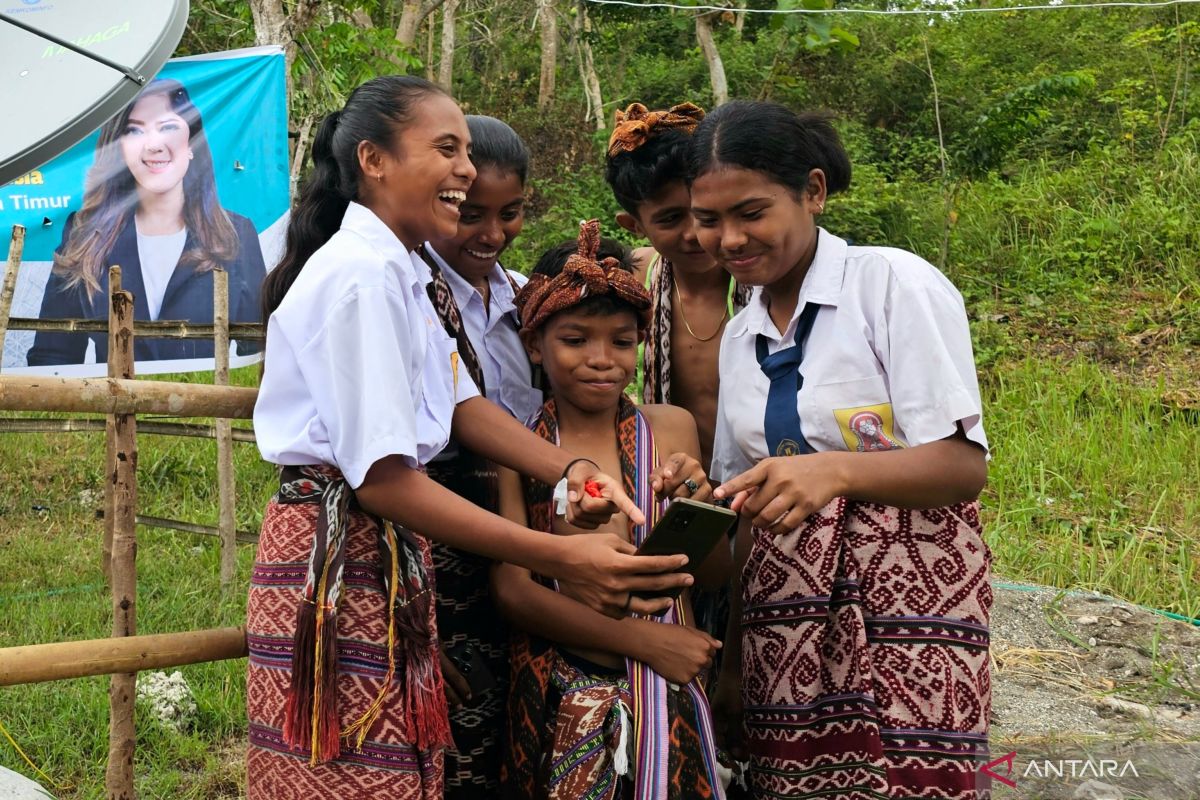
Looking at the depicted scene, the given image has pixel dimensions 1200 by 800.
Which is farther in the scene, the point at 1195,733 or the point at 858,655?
the point at 1195,733

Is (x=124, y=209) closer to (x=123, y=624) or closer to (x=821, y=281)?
(x=123, y=624)

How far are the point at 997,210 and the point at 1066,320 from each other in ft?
4.70

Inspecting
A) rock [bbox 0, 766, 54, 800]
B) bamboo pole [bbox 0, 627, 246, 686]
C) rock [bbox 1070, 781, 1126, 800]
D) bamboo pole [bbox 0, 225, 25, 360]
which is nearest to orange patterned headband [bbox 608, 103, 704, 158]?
bamboo pole [bbox 0, 627, 246, 686]

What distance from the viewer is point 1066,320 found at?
24.7 ft

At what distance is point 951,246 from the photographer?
838 cm

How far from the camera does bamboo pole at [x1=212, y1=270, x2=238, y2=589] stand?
17.5ft

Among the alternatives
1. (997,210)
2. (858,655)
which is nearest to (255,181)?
(858,655)

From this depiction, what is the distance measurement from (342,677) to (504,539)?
37 centimetres

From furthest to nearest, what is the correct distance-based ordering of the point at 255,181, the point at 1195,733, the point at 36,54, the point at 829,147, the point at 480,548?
the point at 255,181 < the point at 1195,733 < the point at 36,54 < the point at 829,147 < the point at 480,548

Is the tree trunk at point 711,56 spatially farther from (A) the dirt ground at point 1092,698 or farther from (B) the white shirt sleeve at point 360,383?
(B) the white shirt sleeve at point 360,383

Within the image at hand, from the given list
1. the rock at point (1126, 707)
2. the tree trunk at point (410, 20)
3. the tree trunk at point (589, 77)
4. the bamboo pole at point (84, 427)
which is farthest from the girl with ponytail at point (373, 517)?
the tree trunk at point (589, 77)

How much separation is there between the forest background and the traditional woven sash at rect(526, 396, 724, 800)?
1903 millimetres

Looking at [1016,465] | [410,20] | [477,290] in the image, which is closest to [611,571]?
Answer: [477,290]

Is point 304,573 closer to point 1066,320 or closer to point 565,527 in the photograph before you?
point 565,527
